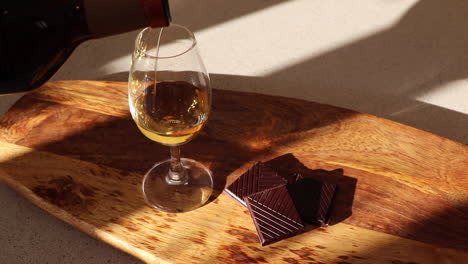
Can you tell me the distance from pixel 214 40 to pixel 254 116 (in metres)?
0.66

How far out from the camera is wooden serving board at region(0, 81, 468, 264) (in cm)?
95

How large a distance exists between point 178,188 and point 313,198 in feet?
0.84

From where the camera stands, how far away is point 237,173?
3.55 feet

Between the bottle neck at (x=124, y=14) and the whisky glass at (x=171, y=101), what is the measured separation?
0.43 feet

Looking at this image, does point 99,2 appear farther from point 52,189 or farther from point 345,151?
point 345,151

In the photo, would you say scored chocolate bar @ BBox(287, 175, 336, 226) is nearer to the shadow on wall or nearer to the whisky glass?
the whisky glass

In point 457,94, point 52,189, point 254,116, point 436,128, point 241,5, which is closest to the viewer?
point 52,189

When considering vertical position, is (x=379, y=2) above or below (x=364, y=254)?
above

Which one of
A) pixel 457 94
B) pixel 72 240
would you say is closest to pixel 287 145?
pixel 72 240

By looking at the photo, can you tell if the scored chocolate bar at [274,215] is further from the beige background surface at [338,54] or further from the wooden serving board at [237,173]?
the beige background surface at [338,54]

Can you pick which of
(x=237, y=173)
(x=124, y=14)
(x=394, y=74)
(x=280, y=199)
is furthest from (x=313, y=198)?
(x=394, y=74)

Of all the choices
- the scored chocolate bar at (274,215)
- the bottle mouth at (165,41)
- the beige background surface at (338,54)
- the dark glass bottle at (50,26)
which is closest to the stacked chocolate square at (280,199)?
the scored chocolate bar at (274,215)

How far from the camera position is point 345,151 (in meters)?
1.12

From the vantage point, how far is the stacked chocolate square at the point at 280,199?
966 mm
